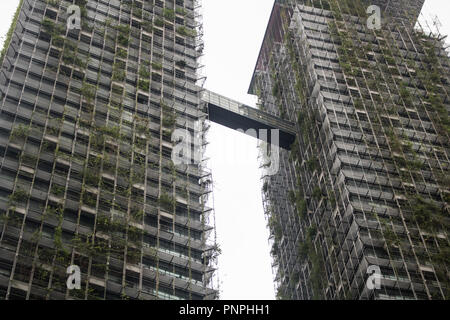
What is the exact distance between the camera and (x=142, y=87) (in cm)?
5678

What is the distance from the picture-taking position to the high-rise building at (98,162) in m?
40.7

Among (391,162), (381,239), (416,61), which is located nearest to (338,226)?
(381,239)

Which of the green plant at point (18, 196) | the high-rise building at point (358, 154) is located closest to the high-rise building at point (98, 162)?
the green plant at point (18, 196)

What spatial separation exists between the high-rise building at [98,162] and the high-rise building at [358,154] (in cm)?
1052

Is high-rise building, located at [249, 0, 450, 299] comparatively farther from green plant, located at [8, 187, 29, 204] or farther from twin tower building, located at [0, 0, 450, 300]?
green plant, located at [8, 187, 29, 204]

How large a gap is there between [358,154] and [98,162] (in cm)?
2174

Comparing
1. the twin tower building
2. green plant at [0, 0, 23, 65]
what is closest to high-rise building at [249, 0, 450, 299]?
the twin tower building

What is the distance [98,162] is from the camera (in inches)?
1866

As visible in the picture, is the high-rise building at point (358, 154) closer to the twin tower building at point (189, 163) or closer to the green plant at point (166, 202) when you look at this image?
the twin tower building at point (189, 163)

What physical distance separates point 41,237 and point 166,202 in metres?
10.4

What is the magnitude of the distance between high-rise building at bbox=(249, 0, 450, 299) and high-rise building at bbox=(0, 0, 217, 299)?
10.5 m

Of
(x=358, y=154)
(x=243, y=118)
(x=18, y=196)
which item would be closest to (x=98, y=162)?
(x=18, y=196)

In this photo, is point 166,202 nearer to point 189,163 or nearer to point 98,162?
point 189,163
